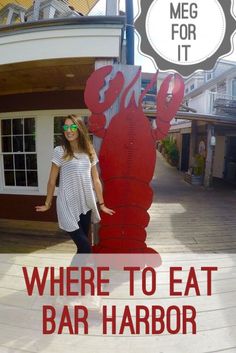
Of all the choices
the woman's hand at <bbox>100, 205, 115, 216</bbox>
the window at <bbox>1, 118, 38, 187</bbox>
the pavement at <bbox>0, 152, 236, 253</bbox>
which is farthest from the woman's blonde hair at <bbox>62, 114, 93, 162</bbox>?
the window at <bbox>1, 118, 38, 187</bbox>

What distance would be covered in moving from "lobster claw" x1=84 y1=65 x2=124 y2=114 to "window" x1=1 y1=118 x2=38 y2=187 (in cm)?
294

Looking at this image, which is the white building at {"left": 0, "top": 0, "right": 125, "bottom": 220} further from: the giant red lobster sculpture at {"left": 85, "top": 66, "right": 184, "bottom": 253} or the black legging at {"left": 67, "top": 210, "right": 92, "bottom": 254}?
the black legging at {"left": 67, "top": 210, "right": 92, "bottom": 254}

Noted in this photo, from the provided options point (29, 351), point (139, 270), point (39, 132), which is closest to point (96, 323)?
point (29, 351)

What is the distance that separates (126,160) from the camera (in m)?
3.12

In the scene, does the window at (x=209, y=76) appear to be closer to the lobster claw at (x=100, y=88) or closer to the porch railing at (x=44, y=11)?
the porch railing at (x=44, y=11)

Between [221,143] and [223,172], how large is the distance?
4.72ft

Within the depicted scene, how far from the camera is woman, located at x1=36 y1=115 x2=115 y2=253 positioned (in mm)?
2516

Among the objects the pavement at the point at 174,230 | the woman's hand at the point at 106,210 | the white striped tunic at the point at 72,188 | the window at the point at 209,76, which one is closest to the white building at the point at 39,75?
the pavement at the point at 174,230

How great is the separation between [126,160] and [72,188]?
31.8 inches

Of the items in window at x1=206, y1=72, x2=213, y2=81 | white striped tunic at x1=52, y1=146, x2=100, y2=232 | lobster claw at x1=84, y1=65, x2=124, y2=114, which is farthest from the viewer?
window at x1=206, y1=72, x2=213, y2=81

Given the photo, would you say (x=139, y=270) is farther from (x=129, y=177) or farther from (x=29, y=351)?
(x=29, y=351)

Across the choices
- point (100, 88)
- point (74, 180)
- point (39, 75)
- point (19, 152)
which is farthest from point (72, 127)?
point (19, 152)

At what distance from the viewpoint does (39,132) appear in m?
5.53

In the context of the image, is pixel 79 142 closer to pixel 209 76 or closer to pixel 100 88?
pixel 100 88
